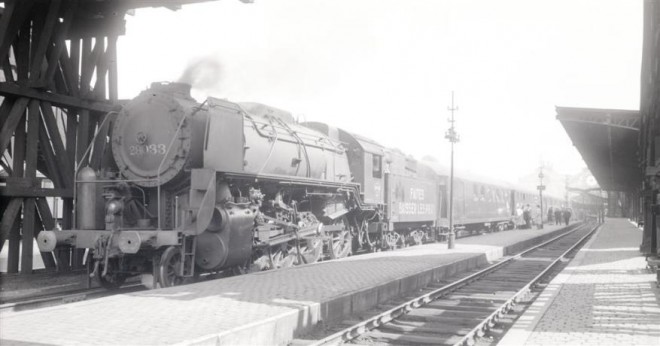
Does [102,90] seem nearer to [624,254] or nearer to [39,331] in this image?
[39,331]

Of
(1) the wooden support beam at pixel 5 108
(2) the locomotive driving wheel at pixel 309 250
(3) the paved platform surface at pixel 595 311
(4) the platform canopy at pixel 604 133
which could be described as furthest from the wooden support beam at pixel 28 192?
(4) the platform canopy at pixel 604 133

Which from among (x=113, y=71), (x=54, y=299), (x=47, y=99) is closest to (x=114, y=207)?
(x=54, y=299)

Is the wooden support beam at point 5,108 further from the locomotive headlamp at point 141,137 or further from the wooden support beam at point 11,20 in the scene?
the locomotive headlamp at point 141,137

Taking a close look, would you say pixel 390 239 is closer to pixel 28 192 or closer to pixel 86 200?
pixel 86 200

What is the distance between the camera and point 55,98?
10906 mm

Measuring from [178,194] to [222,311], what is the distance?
12.9 feet

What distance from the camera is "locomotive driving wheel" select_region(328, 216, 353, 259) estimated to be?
14.1 meters

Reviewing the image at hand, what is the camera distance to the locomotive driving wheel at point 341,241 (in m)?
14.1

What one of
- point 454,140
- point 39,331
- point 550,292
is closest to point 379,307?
point 550,292

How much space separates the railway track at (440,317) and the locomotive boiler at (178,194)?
3.00 meters

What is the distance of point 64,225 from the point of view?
38.3 ft

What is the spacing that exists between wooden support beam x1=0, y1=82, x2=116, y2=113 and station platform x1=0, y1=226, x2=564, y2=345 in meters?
4.61

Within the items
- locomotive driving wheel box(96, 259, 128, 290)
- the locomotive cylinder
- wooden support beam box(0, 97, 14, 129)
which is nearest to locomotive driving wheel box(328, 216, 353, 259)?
locomotive driving wheel box(96, 259, 128, 290)

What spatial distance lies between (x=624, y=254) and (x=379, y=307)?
1133 centimetres
